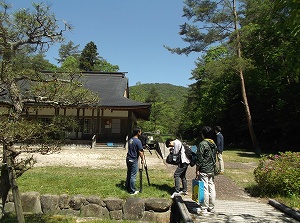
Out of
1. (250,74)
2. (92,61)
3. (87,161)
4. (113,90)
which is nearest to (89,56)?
(92,61)

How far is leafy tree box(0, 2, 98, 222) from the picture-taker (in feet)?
13.2

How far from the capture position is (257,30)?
1977 centimetres

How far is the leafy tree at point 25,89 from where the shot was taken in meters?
4.03

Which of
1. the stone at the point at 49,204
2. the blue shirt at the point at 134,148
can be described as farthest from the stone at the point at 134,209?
the stone at the point at 49,204

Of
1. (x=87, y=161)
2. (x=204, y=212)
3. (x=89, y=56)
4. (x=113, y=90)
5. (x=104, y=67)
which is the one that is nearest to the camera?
(x=204, y=212)

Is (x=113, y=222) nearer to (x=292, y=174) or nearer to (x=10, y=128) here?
(x=10, y=128)

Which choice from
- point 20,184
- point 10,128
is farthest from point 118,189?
point 10,128

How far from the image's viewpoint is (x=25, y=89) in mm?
4379

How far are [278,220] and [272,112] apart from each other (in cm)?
2016

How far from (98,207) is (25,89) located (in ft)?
10.1

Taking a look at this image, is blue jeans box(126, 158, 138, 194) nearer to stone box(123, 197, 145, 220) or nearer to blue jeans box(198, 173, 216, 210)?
stone box(123, 197, 145, 220)

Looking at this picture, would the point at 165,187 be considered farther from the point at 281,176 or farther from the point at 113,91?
the point at 113,91

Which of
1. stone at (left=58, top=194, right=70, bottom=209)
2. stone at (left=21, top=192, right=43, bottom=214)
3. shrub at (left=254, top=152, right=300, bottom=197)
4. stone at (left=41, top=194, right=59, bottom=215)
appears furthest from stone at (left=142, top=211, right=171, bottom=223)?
shrub at (left=254, top=152, right=300, bottom=197)

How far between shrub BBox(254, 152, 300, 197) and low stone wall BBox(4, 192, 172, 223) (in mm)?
2886
